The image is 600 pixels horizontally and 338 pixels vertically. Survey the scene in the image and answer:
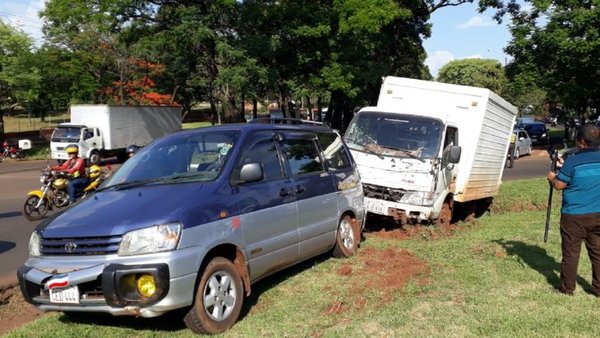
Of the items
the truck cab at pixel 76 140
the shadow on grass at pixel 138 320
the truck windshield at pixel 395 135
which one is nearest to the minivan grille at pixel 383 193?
the truck windshield at pixel 395 135

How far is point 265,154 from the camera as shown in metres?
6.08

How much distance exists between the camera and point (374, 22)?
25578 millimetres

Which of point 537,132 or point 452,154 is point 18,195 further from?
point 537,132

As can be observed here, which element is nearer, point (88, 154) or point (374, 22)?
point (374, 22)

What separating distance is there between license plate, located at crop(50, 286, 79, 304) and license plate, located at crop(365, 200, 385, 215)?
5876mm

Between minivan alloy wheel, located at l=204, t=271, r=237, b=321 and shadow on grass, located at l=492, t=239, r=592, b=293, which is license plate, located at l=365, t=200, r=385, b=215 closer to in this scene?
shadow on grass, located at l=492, t=239, r=592, b=293

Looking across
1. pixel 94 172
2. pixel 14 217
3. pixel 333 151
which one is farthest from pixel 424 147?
pixel 14 217

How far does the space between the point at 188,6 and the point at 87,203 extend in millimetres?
22232

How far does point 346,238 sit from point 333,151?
45.7 inches

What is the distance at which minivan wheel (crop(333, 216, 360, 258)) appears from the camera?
7.38 m

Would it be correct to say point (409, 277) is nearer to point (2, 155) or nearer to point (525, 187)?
point (525, 187)

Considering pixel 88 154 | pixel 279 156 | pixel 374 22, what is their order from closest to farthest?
pixel 279 156
pixel 374 22
pixel 88 154

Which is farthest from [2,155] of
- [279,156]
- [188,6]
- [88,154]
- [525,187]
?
[279,156]

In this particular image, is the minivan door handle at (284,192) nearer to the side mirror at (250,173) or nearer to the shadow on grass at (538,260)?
the side mirror at (250,173)
